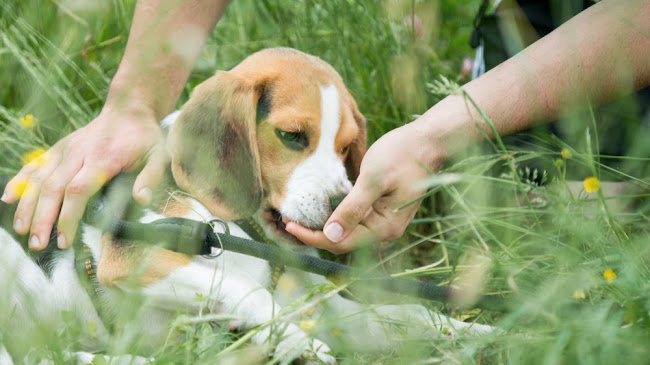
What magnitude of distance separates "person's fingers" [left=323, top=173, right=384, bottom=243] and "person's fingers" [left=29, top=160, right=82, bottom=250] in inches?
41.4

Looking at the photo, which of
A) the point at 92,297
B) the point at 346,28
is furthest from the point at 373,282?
the point at 346,28

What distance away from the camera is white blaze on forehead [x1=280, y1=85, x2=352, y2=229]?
2.27m

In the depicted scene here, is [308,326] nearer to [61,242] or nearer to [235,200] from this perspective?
[235,200]

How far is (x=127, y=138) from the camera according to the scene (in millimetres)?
2557

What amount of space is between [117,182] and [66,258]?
34cm

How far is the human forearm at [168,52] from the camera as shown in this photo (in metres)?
2.79

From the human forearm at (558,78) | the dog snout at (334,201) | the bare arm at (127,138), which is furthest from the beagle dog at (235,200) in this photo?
the human forearm at (558,78)

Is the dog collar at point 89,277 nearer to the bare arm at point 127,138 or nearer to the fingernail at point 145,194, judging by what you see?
the bare arm at point 127,138

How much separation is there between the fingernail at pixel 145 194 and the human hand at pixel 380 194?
1.73 ft

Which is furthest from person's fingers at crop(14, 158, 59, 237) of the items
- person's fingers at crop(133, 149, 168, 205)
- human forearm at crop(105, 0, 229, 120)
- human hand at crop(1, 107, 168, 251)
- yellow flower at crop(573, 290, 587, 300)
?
yellow flower at crop(573, 290, 587, 300)

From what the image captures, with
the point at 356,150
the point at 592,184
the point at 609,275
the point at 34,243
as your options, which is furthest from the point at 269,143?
the point at 609,275

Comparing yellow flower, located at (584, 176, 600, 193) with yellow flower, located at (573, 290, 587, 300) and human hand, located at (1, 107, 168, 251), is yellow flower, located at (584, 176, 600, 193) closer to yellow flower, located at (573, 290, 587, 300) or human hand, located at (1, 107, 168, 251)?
yellow flower, located at (573, 290, 587, 300)

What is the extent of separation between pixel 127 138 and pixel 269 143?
0.59 m

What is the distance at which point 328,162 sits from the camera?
2395 mm
